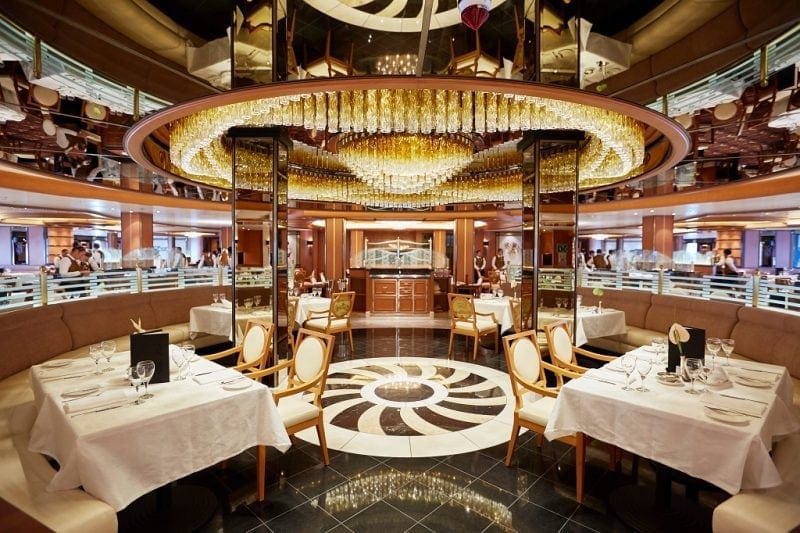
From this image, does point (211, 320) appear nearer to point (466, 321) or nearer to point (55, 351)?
point (55, 351)

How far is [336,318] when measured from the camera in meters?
6.89

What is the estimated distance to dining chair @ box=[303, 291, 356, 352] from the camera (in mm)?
6735

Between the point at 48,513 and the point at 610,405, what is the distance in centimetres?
301

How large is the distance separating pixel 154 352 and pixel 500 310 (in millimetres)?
5465

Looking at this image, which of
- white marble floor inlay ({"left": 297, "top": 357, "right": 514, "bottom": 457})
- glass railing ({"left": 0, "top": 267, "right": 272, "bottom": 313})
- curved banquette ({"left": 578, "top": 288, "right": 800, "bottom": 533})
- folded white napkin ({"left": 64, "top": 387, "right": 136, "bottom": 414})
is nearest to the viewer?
curved banquette ({"left": 578, "top": 288, "right": 800, "bottom": 533})

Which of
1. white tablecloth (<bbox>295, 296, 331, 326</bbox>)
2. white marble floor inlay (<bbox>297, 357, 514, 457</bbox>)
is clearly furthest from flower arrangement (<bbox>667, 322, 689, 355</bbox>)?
white tablecloth (<bbox>295, 296, 331, 326</bbox>)

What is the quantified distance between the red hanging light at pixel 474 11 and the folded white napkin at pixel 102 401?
9.68 ft

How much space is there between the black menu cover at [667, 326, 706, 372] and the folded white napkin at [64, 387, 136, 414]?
363 cm

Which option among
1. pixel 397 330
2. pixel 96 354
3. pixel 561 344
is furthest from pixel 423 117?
pixel 397 330

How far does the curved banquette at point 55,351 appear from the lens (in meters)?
1.92

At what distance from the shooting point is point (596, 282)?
816 cm

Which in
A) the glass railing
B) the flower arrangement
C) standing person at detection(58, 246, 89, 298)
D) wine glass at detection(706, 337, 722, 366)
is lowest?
wine glass at detection(706, 337, 722, 366)

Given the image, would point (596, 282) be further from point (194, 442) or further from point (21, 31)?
point (21, 31)

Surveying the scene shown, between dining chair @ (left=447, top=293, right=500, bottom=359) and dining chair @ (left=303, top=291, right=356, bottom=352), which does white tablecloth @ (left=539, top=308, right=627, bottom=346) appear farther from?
dining chair @ (left=303, top=291, right=356, bottom=352)
